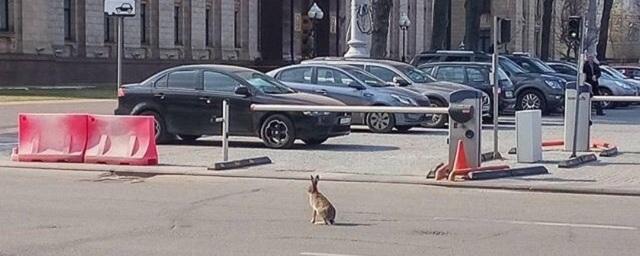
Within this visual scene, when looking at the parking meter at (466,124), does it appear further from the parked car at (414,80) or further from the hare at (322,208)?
the parked car at (414,80)

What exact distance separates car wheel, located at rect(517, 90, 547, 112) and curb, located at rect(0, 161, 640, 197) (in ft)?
54.4

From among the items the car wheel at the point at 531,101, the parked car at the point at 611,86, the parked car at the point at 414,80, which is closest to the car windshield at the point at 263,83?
the parked car at the point at 414,80

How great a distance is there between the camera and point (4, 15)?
50.1m

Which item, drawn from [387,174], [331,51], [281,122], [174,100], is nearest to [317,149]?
[281,122]

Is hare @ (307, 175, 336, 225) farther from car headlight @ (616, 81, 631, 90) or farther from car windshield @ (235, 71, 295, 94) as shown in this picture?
car headlight @ (616, 81, 631, 90)

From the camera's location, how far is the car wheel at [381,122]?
2462cm

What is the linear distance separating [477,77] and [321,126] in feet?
32.5

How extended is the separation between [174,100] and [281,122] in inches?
84.0

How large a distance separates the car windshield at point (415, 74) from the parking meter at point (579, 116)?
318 inches

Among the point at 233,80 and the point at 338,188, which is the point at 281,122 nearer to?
the point at 233,80

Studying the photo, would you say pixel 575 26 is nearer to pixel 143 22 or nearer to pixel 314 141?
pixel 314 141

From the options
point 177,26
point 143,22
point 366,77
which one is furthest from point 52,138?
point 177,26

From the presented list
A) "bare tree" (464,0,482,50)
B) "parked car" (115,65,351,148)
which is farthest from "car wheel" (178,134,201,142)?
"bare tree" (464,0,482,50)

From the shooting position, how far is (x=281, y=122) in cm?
2034
